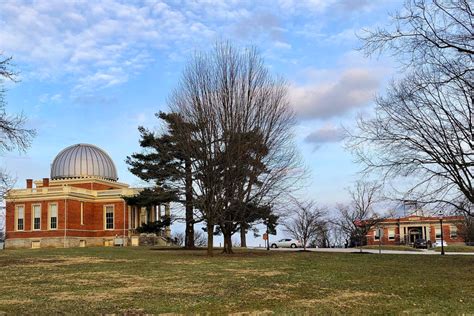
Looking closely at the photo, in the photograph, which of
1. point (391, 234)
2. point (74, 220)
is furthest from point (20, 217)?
point (391, 234)

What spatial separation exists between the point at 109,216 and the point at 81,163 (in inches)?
302

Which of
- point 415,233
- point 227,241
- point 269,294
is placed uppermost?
point 227,241

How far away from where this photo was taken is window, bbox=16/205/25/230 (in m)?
58.5

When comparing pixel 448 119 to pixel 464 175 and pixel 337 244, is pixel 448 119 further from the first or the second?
pixel 337 244

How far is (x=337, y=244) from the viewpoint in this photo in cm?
6153

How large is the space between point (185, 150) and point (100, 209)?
119ft

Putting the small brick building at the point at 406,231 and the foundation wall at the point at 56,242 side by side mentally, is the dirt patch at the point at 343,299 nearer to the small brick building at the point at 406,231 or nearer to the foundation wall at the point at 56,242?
the foundation wall at the point at 56,242

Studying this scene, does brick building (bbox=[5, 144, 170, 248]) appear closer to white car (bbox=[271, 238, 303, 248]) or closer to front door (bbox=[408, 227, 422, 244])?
white car (bbox=[271, 238, 303, 248])

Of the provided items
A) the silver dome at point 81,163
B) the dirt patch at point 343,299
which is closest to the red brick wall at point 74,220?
the silver dome at point 81,163

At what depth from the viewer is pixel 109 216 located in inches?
2381

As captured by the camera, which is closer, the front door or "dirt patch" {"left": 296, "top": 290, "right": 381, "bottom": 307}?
"dirt patch" {"left": 296, "top": 290, "right": 381, "bottom": 307}

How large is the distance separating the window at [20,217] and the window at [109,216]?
901 centimetres

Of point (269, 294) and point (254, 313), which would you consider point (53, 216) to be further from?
point (254, 313)

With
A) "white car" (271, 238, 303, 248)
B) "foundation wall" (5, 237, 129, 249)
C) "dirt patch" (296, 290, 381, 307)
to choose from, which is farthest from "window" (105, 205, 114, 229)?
"dirt patch" (296, 290, 381, 307)
